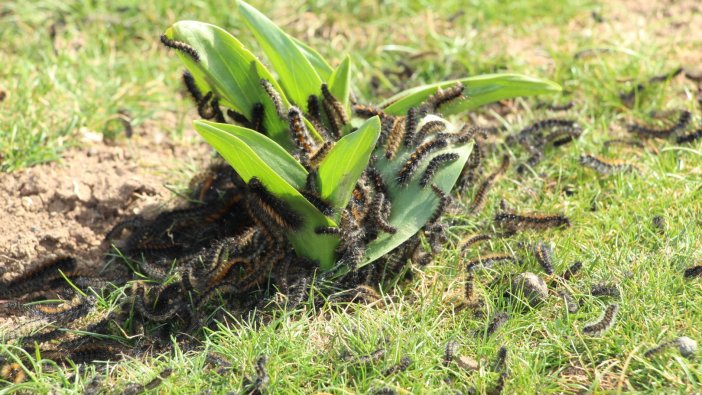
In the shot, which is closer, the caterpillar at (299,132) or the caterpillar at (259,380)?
the caterpillar at (259,380)

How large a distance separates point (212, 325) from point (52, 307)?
38.5 inches

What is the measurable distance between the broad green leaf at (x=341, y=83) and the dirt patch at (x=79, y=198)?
4.76 feet

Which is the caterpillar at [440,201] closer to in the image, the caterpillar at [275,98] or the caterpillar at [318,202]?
the caterpillar at [318,202]

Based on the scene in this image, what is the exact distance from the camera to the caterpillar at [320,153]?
442 cm

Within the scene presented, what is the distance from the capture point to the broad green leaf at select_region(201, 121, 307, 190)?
4.31 m

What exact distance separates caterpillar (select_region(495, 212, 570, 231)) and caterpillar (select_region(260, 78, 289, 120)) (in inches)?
61.7

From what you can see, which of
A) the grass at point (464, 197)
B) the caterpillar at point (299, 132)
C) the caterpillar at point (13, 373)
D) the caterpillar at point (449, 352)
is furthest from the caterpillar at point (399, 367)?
the caterpillar at point (13, 373)

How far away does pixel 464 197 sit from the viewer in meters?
5.63

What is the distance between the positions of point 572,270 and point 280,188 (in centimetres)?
178

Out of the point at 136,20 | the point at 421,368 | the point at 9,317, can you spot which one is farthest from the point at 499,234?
the point at 136,20

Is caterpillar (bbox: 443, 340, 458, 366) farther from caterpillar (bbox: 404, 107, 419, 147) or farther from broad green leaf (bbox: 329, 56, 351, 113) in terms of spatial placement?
broad green leaf (bbox: 329, 56, 351, 113)

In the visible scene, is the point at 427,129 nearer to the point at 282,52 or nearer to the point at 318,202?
the point at 318,202

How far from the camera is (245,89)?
4.95 m

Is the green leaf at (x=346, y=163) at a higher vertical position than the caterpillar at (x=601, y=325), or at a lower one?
higher
